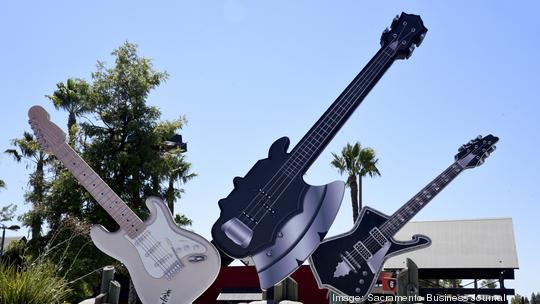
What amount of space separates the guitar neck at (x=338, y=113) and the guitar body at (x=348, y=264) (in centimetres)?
122

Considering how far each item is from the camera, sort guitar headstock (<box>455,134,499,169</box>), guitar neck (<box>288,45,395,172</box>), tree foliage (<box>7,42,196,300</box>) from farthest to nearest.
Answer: tree foliage (<box>7,42,196,300</box>)
guitar headstock (<box>455,134,499,169</box>)
guitar neck (<box>288,45,395,172</box>)

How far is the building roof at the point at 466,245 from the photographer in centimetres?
2114

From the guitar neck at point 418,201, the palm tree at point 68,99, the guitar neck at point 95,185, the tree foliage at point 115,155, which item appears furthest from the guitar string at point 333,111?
the palm tree at point 68,99

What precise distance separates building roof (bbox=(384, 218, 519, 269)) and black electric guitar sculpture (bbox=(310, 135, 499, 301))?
14.2 metres

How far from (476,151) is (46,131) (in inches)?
249

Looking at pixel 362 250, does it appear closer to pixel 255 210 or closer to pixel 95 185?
pixel 255 210

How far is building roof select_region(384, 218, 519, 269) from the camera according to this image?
2114 centimetres

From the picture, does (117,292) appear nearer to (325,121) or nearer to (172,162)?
(325,121)

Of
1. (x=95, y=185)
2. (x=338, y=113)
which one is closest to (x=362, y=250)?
(x=338, y=113)

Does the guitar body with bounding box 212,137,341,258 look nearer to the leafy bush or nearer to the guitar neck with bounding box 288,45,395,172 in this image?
the guitar neck with bounding box 288,45,395,172

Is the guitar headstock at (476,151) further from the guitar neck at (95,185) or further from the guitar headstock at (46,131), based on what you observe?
the guitar headstock at (46,131)

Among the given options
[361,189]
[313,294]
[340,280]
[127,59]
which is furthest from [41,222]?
[340,280]

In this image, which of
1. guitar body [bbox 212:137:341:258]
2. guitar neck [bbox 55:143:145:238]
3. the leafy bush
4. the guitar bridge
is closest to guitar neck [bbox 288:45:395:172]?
guitar body [bbox 212:137:341:258]

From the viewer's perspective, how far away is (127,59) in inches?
899
